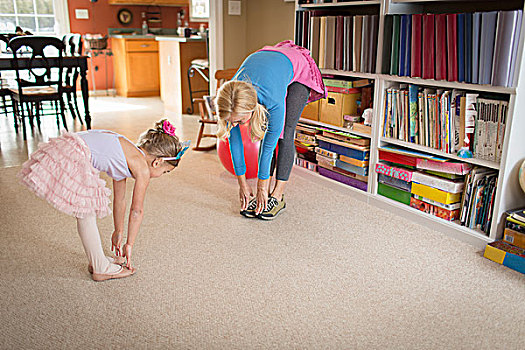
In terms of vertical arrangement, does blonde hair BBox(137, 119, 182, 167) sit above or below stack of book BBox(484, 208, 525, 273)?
above

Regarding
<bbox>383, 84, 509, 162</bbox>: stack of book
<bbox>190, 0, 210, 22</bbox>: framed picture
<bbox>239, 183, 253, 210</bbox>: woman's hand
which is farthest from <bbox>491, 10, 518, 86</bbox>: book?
<bbox>190, 0, 210, 22</bbox>: framed picture

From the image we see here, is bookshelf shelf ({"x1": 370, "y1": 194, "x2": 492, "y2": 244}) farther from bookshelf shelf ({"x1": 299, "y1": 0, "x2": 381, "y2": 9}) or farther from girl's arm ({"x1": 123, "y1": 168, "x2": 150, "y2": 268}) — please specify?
girl's arm ({"x1": 123, "y1": 168, "x2": 150, "y2": 268})

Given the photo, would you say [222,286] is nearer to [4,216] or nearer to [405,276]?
[405,276]

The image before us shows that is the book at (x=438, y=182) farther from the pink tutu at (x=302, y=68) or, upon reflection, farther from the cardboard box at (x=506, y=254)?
the pink tutu at (x=302, y=68)

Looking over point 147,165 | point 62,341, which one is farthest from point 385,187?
point 62,341

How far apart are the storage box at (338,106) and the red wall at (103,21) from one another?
5316mm

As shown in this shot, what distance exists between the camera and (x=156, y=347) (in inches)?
65.6

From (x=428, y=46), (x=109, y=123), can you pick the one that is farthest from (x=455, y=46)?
(x=109, y=123)

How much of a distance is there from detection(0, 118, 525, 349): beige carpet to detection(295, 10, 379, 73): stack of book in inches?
37.9

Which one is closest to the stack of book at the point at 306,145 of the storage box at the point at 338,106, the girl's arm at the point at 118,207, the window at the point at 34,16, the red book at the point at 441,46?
the storage box at the point at 338,106

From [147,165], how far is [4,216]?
137 centimetres

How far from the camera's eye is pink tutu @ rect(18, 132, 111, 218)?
1789 millimetres

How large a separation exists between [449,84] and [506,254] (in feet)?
2.94

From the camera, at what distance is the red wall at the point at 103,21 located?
7.29 meters
